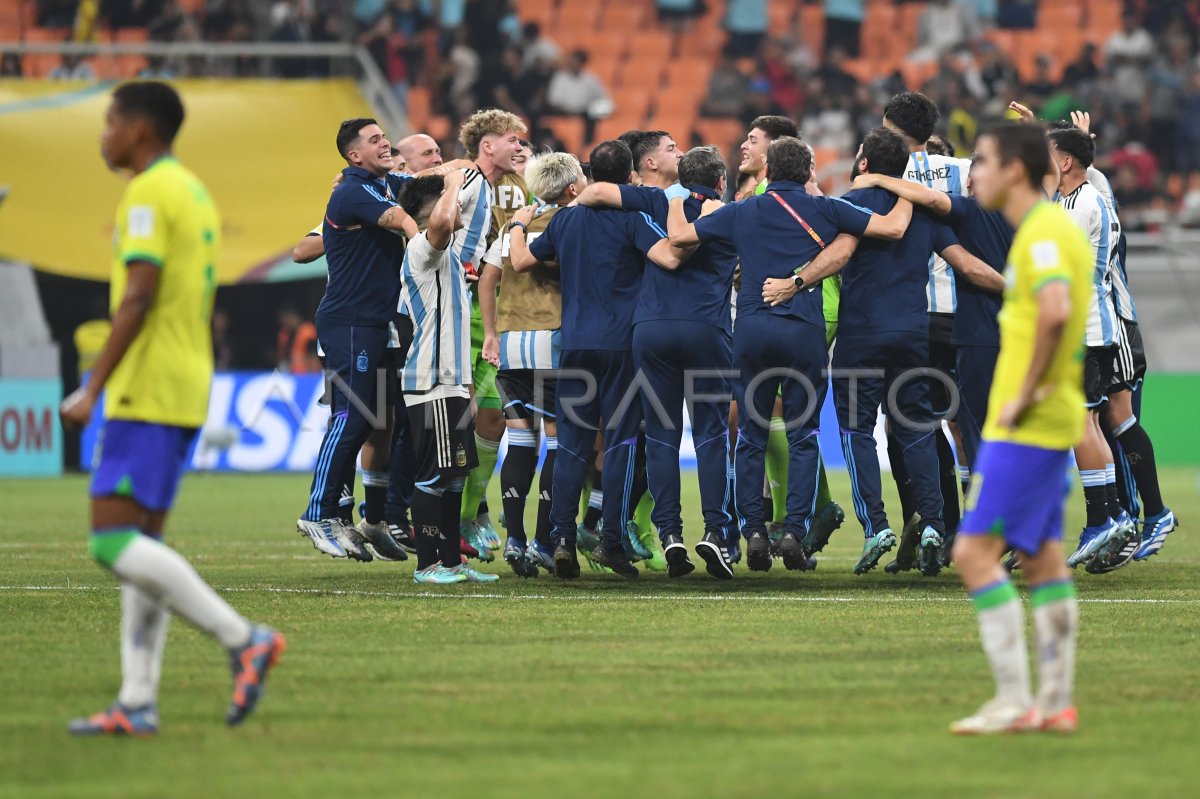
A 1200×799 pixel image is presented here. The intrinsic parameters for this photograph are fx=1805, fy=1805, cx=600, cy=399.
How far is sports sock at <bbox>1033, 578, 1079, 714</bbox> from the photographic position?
5723 millimetres

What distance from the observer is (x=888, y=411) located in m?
10.4

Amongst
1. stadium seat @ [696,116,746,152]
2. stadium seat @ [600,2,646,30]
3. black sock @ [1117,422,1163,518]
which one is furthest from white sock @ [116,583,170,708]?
stadium seat @ [600,2,646,30]

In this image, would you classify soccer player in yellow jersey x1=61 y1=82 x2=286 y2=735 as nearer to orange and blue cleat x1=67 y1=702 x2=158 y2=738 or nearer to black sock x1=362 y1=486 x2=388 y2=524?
orange and blue cleat x1=67 y1=702 x2=158 y2=738

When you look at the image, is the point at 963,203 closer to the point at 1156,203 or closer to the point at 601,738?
the point at 601,738

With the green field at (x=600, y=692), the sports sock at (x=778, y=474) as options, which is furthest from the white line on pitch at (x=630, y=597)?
the sports sock at (x=778, y=474)

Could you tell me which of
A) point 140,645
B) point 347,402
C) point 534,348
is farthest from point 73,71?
point 140,645

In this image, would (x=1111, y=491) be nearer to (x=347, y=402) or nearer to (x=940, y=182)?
(x=940, y=182)

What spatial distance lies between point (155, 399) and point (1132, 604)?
5.43m

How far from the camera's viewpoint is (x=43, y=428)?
2192 cm

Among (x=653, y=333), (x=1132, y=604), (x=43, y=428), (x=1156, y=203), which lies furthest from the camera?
(x=1156, y=203)

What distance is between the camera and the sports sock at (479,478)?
11883 mm

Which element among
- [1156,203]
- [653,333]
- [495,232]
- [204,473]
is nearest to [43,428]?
[204,473]

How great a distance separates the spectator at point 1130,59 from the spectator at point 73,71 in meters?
14.7

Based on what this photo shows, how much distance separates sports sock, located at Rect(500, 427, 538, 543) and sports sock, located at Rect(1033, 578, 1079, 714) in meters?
5.18
